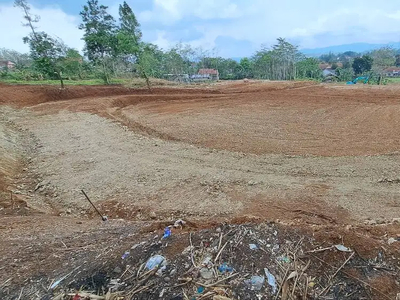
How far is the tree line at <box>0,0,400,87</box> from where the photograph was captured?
1891cm

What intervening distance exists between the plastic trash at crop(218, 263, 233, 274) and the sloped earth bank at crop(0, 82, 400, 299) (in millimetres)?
52

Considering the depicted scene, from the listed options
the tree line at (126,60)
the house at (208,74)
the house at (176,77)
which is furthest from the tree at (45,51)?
the house at (208,74)

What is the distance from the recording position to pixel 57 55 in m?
18.6

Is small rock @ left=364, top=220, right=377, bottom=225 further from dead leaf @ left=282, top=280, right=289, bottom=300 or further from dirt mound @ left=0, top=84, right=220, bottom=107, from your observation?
dirt mound @ left=0, top=84, right=220, bottom=107

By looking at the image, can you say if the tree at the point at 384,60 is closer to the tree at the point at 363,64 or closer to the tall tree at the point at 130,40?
the tree at the point at 363,64

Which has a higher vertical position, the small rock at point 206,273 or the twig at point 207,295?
the small rock at point 206,273

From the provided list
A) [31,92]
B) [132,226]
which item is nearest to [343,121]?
[132,226]

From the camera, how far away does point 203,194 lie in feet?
17.0

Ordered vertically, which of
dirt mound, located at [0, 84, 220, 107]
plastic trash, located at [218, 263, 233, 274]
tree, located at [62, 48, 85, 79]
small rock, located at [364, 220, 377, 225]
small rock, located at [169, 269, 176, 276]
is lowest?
small rock, located at [364, 220, 377, 225]

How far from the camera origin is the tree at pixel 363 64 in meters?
42.7

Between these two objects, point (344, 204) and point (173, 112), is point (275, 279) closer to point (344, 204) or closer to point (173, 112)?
point (344, 204)

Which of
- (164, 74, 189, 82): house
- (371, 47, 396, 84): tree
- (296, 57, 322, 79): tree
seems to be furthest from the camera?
(296, 57, 322, 79): tree

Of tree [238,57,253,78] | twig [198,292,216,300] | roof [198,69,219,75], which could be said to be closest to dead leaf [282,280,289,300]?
twig [198,292,216,300]

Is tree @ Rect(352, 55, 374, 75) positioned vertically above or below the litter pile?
above
